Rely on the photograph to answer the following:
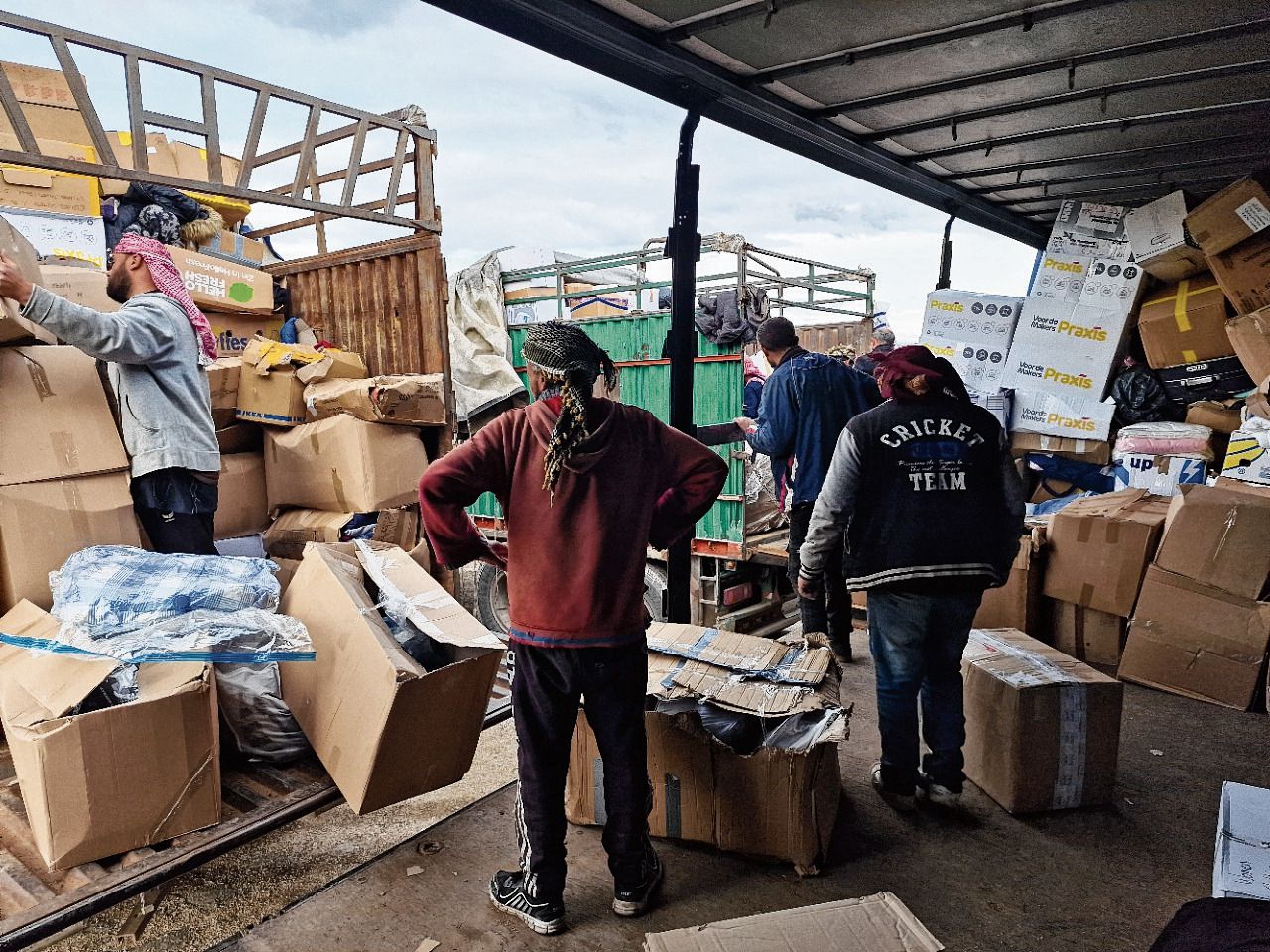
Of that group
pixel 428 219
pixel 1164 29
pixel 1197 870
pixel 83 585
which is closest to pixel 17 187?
pixel 428 219

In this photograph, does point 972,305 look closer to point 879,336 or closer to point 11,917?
point 879,336

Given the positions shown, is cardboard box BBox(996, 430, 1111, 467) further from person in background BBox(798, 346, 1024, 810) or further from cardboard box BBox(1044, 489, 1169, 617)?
person in background BBox(798, 346, 1024, 810)

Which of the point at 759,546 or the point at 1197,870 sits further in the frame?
the point at 759,546

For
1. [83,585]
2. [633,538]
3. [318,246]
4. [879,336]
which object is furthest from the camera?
[318,246]

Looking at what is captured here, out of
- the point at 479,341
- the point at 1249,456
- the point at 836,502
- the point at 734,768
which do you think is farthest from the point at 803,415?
the point at 479,341

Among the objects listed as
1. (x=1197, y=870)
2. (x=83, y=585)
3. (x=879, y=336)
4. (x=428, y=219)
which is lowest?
(x=1197, y=870)

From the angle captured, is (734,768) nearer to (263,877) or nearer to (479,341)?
(263,877)

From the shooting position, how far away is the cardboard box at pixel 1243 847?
1668 mm

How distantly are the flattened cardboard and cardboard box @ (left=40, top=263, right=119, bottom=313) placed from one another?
2.70 metres

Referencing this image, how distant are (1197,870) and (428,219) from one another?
185 inches

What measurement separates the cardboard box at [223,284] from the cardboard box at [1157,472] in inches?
223

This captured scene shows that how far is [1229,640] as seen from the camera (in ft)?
12.2

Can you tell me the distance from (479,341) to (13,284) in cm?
466

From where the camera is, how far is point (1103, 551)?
4.14m
